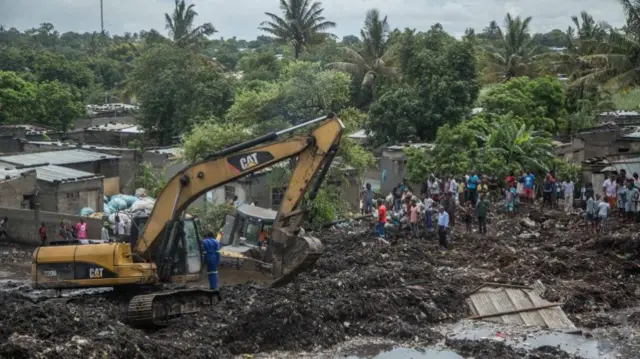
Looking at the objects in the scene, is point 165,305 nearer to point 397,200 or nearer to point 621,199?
point 397,200

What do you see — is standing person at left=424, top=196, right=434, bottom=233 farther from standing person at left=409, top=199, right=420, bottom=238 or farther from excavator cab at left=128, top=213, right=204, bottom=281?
excavator cab at left=128, top=213, right=204, bottom=281

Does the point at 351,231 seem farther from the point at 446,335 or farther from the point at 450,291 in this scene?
the point at 446,335

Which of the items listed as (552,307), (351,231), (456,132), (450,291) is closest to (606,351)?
(552,307)

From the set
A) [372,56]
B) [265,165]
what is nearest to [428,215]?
[265,165]

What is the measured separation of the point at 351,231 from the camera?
25.6 metres

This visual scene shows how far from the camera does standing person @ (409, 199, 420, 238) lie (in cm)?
2338

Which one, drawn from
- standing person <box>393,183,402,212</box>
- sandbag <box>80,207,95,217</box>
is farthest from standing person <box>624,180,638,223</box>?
sandbag <box>80,207,95,217</box>

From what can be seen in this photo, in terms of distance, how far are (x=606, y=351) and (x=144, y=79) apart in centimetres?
3634

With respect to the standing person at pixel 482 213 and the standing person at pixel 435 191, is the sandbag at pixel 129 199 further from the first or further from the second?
the standing person at pixel 482 213

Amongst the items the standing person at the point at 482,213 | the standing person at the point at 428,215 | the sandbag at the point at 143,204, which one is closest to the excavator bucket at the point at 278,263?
the standing person at the point at 428,215

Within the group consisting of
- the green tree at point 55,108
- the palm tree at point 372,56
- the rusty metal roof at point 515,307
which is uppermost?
the palm tree at point 372,56

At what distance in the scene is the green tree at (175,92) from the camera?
43.3m

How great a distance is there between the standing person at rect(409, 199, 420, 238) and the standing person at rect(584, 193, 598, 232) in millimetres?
4678

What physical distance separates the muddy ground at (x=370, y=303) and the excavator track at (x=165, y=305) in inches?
10.4
